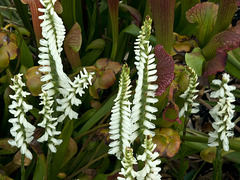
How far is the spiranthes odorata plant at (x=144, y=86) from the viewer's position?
0.77 metres

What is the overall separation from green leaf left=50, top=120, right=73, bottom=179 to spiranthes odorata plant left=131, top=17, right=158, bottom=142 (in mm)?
256

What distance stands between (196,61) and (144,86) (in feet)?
1.63

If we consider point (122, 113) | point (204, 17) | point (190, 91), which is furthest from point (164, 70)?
point (204, 17)

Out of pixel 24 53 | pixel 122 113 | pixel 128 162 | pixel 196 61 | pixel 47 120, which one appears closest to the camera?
pixel 128 162

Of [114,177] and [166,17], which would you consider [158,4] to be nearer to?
[166,17]

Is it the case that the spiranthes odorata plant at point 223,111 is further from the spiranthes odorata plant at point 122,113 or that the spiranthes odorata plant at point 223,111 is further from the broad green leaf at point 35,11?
the broad green leaf at point 35,11

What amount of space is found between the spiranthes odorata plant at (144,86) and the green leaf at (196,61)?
0.39m

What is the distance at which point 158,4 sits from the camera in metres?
1.15

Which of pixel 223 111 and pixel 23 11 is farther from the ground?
pixel 23 11

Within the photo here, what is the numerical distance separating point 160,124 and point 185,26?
23.9 inches

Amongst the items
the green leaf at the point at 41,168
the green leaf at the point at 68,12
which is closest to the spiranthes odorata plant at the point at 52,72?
the green leaf at the point at 41,168

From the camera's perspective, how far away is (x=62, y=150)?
1.09m

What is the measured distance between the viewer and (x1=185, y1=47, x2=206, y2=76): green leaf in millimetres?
1222

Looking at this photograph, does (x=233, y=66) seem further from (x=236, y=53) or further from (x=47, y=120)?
(x=47, y=120)
